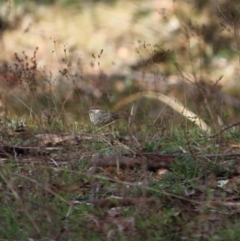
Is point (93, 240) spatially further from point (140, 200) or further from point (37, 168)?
point (37, 168)

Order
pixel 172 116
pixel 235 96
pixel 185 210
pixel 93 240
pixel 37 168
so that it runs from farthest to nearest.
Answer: pixel 235 96 → pixel 172 116 → pixel 37 168 → pixel 185 210 → pixel 93 240

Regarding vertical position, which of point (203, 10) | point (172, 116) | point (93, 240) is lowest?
point (93, 240)

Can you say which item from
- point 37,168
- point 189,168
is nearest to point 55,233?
point 37,168

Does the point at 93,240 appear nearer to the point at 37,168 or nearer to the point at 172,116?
the point at 37,168

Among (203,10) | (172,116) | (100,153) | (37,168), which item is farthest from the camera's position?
(203,10)

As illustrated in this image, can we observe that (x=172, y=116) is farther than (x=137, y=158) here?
Yes

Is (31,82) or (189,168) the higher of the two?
(31,82)

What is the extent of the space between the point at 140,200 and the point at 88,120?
261cm

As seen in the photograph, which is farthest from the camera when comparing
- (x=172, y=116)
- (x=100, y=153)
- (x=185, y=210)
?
(x=172, y=116)

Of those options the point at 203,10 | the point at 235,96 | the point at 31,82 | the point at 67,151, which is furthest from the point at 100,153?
the point at 203,10

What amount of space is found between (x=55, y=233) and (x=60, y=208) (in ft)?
1.47

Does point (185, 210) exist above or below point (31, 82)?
below

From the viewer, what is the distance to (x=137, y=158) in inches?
236

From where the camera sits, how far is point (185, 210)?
17.1 feet
